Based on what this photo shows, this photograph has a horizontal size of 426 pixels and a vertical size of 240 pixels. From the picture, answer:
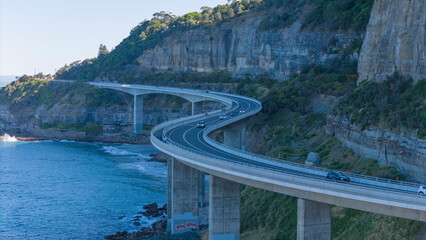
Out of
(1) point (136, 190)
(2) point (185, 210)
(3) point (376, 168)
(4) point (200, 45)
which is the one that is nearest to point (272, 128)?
(1) point (136, 190)

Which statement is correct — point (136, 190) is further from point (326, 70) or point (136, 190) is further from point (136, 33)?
point (136, 33)

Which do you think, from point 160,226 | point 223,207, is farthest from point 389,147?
point 160,226

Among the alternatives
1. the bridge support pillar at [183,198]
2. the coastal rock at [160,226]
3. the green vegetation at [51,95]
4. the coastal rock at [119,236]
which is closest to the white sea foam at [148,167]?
the coastal rock at [160,226]

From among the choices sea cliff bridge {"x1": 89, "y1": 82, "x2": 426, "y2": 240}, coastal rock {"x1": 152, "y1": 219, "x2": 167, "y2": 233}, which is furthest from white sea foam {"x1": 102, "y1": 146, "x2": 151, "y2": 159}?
coastal rock {"x1": 152, "y1": 219, "x2": 167, "y2": 233}

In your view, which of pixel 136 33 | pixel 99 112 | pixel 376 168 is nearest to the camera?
pixel 376 168

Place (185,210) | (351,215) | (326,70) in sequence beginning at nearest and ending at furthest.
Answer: (351,215)
(185,210)
(326,70)

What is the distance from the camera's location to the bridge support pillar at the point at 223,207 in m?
36.8

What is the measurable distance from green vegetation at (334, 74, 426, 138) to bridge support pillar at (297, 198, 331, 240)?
9.58 metres

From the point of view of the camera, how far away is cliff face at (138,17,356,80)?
8831cm

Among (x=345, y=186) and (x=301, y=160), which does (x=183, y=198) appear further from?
(x=345, y=186)

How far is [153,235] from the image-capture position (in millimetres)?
48250

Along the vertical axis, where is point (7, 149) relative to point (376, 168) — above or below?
below

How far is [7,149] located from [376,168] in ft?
279

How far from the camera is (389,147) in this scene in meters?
37.8
